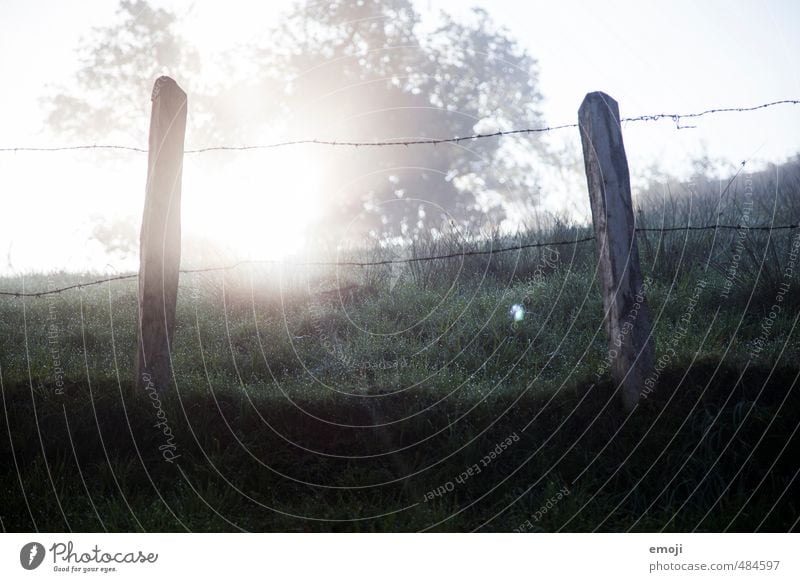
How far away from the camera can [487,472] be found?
4.92 m

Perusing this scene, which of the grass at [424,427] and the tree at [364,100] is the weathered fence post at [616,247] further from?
the tree at [364,100]

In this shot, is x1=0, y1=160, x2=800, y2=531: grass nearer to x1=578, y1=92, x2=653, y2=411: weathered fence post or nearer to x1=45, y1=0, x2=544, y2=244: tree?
x1=578, y1=92, x2=653, y2=411: weathered fence post

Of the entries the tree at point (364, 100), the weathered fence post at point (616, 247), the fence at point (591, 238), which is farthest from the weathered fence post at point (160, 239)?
the tree at point (364, 100)

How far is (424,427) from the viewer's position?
532 centimetres

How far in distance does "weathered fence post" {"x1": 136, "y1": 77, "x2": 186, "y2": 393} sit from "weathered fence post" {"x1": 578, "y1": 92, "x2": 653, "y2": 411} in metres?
3.31

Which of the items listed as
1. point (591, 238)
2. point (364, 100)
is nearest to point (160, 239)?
point (591, 238)

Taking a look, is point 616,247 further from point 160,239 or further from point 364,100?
point 364,100

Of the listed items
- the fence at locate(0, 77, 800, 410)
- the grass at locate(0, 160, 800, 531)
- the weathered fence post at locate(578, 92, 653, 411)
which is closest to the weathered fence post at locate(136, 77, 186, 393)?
the fence at locate(0, 77, 800, 410)

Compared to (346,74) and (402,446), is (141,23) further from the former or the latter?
(402,446)

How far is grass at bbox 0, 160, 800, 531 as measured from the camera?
4.58m

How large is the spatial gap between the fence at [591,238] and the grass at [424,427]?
307 mm

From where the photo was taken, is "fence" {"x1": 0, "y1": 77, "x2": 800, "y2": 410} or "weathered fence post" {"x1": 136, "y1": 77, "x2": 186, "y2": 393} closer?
"fence" {"x1": 0, "y1": 77, "x2": 800, "y2": 410}

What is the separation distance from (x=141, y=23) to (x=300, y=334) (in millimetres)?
13781
